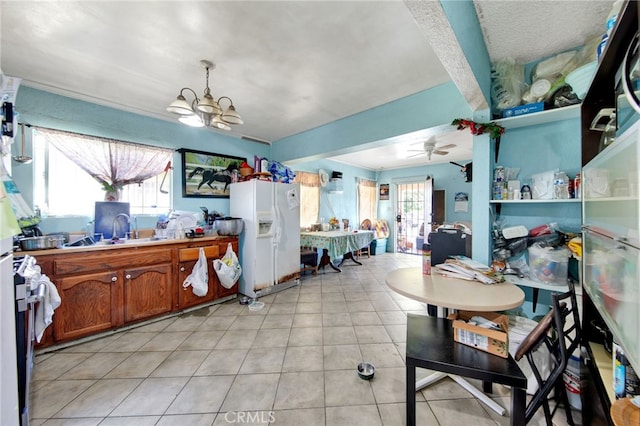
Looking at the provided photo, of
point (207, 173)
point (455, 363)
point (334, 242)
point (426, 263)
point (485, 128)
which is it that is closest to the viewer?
point (455, 363)

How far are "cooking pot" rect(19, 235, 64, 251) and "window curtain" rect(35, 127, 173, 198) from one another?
0.81m

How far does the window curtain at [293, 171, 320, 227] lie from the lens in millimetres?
5051

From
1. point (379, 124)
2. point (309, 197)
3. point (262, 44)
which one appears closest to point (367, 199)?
point (309, 197)

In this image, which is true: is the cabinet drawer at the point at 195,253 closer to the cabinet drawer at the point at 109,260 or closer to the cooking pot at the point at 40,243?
the cabinet drawer at the point at 109,260

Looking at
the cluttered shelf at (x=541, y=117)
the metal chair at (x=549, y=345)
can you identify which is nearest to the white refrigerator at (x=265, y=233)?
the cluttered shelf at (x=541, y=117)

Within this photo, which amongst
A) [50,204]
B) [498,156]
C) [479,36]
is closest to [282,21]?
[479,36]

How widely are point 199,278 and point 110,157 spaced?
1.77 meters

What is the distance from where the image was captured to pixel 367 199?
6.80 meters

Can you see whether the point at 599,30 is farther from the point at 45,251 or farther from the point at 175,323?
the point at 45,251

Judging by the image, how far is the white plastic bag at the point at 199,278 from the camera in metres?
2.80

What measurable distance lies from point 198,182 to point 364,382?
325cm

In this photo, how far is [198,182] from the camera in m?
3.44

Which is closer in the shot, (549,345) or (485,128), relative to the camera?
(549,345)

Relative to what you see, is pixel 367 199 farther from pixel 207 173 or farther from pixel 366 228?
pixel 207 173
